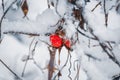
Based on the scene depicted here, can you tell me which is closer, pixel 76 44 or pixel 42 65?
pixel 76 44

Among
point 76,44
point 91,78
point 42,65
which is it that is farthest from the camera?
point 42,65

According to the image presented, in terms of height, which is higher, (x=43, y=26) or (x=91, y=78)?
(x=43, y=26)

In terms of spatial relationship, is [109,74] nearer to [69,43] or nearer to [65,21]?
[69,43]

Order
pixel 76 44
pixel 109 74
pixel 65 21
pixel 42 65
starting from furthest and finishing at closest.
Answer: pixel 42 65 < pixel 109 74 < pixel 76 44 < pixel 65 21

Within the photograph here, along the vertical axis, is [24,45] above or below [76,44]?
below

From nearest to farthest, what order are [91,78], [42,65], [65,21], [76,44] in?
1. [65,21]
2. [76,44]
3. [91,78]
4. [42,65]

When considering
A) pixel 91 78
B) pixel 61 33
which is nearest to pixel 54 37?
pixel 61 33

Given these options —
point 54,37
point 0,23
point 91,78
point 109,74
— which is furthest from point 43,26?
point 109,74

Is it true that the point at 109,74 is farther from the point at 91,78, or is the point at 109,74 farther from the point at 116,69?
the point at 91,78

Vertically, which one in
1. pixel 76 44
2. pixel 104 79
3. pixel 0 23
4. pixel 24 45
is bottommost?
pixel 104 79
